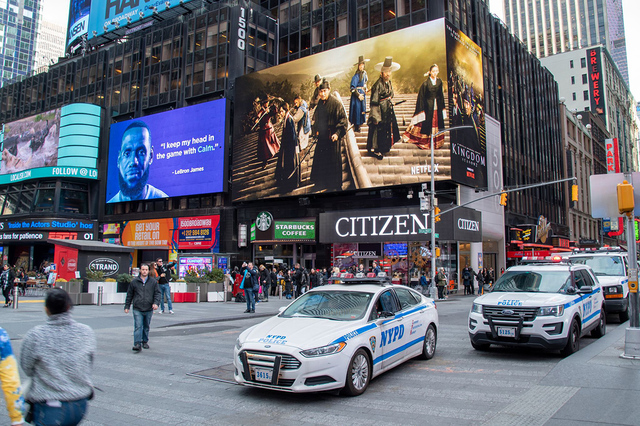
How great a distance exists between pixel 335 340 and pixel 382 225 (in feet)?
90.1

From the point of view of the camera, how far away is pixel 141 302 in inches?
394

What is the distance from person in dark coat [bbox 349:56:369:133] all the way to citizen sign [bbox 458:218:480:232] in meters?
10.1

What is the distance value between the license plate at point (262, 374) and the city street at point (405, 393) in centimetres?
33

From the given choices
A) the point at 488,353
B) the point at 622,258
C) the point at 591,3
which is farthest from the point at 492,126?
the point at 591,3

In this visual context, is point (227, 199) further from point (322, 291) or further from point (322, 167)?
point (322, 291)

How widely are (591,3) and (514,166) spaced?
127421mm

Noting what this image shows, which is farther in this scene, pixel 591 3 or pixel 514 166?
pixel 591 3

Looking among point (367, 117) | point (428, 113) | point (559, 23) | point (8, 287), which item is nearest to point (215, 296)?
point (8, 287)

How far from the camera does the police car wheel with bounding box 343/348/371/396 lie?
654 cm

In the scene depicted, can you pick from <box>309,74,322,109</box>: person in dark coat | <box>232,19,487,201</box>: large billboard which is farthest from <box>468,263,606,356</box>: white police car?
<box>309,74,322,109</box>: person in dark coat

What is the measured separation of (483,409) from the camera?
6020mm

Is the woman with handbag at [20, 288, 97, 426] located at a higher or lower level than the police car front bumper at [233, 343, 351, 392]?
higher

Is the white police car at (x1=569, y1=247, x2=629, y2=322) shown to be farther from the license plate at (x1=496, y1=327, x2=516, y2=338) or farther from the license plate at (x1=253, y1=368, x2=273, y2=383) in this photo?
the license plate at (x1=253, y1=368, x2=273, y2=383)

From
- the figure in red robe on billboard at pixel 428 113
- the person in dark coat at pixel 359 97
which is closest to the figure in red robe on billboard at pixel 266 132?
the person in dark coat at pixel 359 97
